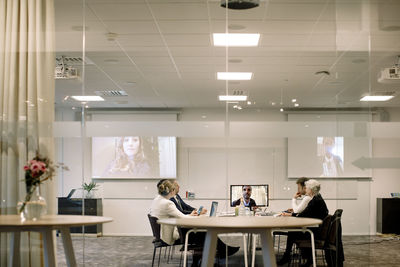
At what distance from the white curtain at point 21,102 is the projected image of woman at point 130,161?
645mm

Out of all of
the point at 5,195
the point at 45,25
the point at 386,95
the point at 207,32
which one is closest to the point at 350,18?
the point at 386,95

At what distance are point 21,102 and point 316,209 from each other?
3188mm

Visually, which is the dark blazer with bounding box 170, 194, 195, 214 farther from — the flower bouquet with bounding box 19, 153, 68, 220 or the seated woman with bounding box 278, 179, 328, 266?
the flower bouquet with bounding box 19, 153, 68, 220

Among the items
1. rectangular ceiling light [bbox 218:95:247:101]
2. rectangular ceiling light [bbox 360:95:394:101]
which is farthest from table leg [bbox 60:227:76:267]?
rectangular ceiling light [bbox 360:95:394:101]

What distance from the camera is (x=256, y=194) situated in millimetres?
5910

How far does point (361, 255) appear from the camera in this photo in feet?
19.6

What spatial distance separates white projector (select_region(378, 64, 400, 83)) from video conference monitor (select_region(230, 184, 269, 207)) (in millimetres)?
1691

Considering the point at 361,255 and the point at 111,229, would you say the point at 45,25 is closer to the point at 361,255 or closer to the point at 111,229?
the point at 111,229

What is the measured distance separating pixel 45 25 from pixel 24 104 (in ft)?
2.80

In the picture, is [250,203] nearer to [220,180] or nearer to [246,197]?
[246,197]

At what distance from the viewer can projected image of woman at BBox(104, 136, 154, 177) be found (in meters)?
5.92

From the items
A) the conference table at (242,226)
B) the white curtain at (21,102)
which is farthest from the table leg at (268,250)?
the white curtain at (21,102)

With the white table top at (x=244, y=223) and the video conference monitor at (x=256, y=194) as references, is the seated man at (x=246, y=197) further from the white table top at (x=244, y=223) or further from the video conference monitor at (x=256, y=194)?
the white table top at (x=244, y=223)

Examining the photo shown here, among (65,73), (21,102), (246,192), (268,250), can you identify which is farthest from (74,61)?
(268,250)
